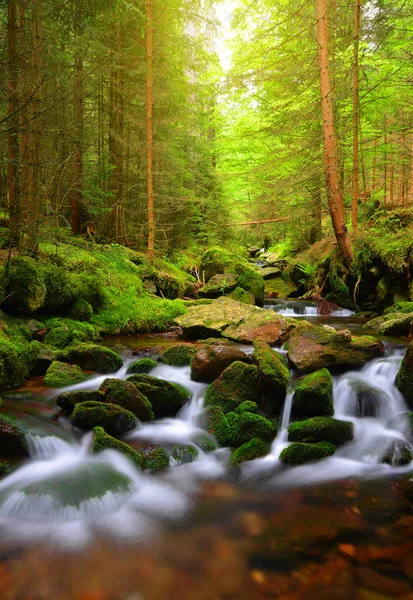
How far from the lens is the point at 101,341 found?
8.20 metres

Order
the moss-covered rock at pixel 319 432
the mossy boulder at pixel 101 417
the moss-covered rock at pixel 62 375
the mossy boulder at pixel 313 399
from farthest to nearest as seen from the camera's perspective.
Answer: the moss-covered rock at pixel 62 375 → the mossy boulder at pixel 313 399 → the moss-covered rock at pixel 319 432 → the mossy boulder at pixel 101 417

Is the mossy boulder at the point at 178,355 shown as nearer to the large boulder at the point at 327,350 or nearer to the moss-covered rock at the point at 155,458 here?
the large boulder at the point at 327,350

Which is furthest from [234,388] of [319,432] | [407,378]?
[407,378]

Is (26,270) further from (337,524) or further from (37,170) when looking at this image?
(337,524)

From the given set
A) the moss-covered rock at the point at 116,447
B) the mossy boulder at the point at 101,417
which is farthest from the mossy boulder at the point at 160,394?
the moss-covered rock at the point at 116,447

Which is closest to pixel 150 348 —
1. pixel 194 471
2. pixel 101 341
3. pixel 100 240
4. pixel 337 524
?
pixel 101 341

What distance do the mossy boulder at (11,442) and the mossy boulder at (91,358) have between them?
235cm

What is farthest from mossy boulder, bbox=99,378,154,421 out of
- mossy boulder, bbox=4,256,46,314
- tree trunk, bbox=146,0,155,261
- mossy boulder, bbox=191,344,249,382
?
tree trunk, bbox=146,0,155,261

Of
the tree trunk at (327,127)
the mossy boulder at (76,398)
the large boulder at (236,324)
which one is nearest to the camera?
the mossy boulder at (76,398)

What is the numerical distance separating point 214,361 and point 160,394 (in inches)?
42.4

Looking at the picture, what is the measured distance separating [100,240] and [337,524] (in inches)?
466

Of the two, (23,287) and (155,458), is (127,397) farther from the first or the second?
(23,287)

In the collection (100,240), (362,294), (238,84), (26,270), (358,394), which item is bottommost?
(358,394)

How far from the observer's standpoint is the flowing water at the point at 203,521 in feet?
8.54
